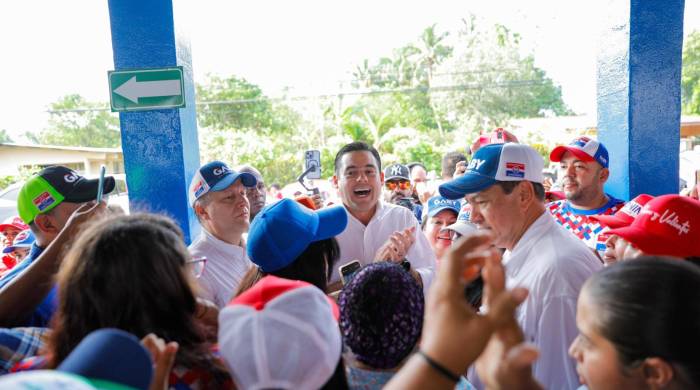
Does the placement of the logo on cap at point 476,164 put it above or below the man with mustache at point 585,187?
above

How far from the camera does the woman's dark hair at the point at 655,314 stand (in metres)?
1.13

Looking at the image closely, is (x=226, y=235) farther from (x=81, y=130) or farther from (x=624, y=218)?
(x=81, y=130)

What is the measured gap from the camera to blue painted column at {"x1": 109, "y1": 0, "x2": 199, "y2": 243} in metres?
3.96

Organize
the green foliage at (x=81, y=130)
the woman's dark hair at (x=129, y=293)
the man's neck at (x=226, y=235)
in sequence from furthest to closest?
the green foliage at (x=81, y=130)
the man's neck at (x=226, y=235)
the woman's dark hair at (x=129, y=293)

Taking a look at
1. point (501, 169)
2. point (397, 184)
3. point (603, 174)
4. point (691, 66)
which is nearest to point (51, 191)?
point (501, 169)

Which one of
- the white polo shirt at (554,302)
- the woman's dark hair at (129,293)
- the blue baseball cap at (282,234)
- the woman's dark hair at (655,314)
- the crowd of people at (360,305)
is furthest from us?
the blue baseball cap at (282,234)

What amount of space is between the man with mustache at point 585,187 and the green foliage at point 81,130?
4562 centimetres

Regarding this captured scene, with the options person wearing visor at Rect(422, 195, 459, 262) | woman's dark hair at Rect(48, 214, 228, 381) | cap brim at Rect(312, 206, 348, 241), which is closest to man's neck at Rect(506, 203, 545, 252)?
cap brim at Rect(312, 206, 348, 241)

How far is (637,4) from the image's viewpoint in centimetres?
391

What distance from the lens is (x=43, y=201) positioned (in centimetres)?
243

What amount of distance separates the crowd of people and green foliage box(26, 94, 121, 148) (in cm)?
4643

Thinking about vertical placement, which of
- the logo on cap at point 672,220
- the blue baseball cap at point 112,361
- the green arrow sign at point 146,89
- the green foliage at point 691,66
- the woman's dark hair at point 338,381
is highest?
the green foliage at point 691,66

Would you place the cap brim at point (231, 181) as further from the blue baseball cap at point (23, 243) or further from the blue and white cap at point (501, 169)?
the blue baseball cap at point (23, 243)

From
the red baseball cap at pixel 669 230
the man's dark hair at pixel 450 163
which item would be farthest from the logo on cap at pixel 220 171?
the man's dark hair at pixel 450 163
